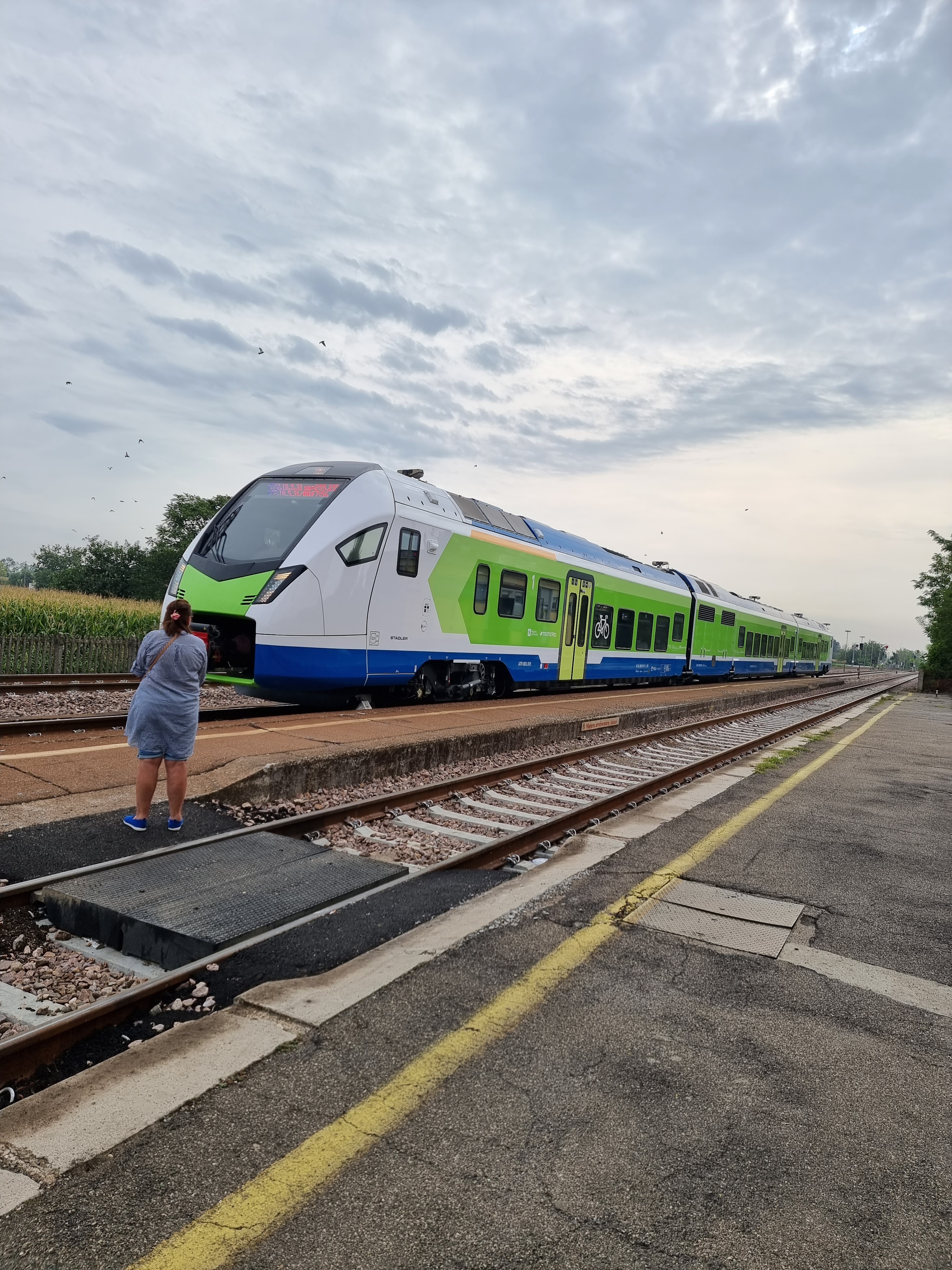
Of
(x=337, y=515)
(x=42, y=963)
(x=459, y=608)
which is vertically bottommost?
(x=42, y=963)

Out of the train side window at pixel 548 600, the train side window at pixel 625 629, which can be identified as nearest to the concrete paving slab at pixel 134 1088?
the train side window at pixel 548 600

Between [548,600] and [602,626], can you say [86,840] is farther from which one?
[602,626]

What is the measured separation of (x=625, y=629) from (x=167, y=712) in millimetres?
16262

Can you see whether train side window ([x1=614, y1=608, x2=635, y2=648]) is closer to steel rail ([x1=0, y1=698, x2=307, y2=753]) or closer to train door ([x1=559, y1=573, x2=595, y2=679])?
train door ([x1=559, y1=573, x2=595, y2=679])

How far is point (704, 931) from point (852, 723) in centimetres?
1670

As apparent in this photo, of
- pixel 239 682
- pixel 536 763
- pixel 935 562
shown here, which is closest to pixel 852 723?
pixel 536 763

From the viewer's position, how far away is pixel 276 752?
25.3 ft

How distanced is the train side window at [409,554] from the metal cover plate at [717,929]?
760 cm

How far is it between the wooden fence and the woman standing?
40.7 feet

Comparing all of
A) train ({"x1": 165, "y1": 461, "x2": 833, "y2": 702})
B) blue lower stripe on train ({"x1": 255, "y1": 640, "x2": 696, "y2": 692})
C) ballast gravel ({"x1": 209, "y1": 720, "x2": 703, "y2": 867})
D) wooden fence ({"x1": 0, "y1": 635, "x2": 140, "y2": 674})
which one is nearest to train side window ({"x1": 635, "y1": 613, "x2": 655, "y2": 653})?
train ({"x1": 165, "y1": 461, "x2": 833, "y2": 702})

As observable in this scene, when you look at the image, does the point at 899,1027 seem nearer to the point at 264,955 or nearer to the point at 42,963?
the point at 264,955

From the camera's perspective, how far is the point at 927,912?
15.7ft

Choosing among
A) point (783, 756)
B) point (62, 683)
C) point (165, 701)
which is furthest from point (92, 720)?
point (783, 756)

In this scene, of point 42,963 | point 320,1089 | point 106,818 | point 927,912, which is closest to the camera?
point 320,1089
